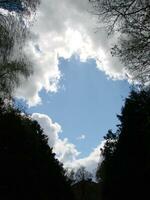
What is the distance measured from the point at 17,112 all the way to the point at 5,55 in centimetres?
2268

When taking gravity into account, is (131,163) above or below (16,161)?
above

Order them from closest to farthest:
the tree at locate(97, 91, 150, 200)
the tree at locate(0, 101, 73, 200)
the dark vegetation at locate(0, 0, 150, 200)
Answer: the dark vegetation at locate(0, 0, 150, 200) < the tree at locate(0, 101, 73, 200) < the tree at locate(97, 91, 150, 200)

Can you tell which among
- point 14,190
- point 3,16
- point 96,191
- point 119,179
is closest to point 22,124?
point 14,190

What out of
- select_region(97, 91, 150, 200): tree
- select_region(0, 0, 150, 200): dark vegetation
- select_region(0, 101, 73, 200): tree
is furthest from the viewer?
select_region(97, 91, 150, 200): tree

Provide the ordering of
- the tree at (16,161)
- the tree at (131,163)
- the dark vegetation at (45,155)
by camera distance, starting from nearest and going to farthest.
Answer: the dark vegetation at (45,155), the tree at (16,161), the tree at (131,163)

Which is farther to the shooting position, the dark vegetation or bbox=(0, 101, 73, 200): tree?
bbox=(0, 101, 73, 200): tree

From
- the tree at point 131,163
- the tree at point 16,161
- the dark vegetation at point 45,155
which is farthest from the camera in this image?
the tree at point 131,163

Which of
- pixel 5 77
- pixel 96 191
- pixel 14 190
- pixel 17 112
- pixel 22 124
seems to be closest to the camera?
pixel 5 77

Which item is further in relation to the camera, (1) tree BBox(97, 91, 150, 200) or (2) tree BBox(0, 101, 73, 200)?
(1) tree BBox(97, 91, 150, 200)

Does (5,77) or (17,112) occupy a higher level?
(17,112)

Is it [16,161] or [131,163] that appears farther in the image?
[131,163]

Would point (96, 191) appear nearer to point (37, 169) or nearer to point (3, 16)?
point (37, 169)

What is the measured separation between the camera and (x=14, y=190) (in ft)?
125

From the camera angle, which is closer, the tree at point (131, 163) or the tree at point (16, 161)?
the tree at point (16, 161)
